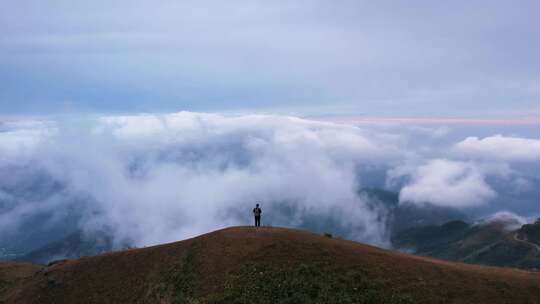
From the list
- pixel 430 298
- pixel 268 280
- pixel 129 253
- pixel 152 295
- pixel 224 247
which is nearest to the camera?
pixel 430 298

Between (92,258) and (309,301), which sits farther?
(92,258)

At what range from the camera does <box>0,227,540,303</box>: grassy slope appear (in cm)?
4025

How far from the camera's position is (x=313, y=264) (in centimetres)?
4416

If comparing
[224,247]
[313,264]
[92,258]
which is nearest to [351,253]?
[313,264]

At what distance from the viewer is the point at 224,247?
4950cm

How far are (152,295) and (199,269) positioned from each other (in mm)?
6049

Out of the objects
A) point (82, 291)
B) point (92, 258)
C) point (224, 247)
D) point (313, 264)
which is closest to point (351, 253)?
point (313, 264)

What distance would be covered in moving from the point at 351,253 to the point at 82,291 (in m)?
34.9

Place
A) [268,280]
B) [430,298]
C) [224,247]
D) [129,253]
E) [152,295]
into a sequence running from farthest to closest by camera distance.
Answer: [129,253]
[224,247]
[152,295]
[268,280]
[430,298]

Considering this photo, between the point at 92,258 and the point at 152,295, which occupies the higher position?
the point at 92,258

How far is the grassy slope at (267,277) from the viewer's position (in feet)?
132

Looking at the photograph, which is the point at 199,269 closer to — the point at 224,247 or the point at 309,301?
the point at 224,247

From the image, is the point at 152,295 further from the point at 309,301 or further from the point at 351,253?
the point at 351,253

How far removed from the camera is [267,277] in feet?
140
